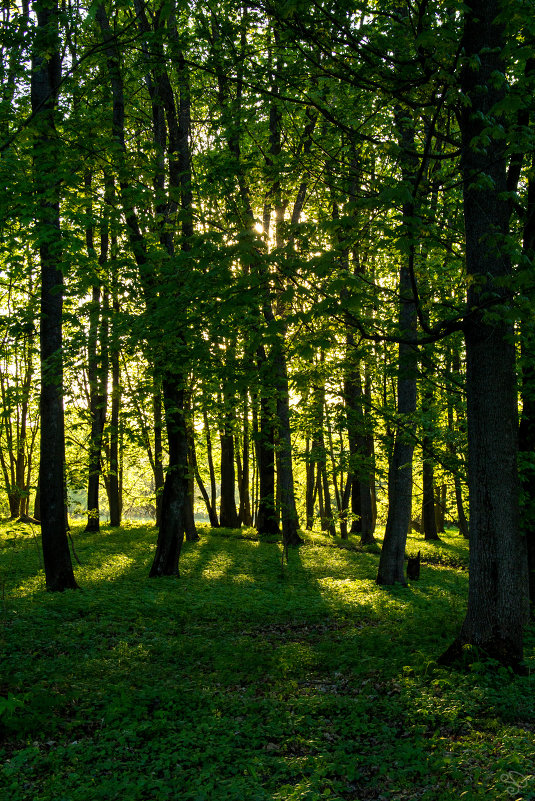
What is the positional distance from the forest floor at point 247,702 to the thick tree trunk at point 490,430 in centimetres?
56

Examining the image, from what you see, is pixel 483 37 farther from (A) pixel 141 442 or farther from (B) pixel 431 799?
(A) pixel 141 442

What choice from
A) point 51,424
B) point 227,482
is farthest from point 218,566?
point 227,482

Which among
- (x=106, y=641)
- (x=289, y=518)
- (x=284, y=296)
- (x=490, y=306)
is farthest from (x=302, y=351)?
(x=289, y=518)

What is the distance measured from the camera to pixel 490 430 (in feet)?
22.6

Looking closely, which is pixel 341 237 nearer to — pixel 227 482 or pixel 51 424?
pixel 51 424

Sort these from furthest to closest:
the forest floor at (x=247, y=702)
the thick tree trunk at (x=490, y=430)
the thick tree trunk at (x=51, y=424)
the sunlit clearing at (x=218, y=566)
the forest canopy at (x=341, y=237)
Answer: the sunlit clearing at (x=218, y=566) → the thick tree trunk at (x=51, y=424) → the thick tree trunk at (x=490, y=430) → the forest canopy at (x=341, y=237) → the forest floor at (x=247, y=702)

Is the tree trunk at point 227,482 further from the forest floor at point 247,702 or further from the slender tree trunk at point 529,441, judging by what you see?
the slender tree trunk at point 529,441

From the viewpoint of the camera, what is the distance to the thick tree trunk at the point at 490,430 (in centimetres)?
681

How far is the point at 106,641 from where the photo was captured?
901cm

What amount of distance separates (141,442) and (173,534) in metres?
2.59

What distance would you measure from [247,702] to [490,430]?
4422mm

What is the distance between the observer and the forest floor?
484 cm

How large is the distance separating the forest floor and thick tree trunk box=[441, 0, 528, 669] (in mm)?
561

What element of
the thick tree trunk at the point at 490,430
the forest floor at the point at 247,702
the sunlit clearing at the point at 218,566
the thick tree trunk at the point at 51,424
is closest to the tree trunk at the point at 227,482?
the sunlit clearing at the point at 218,566
